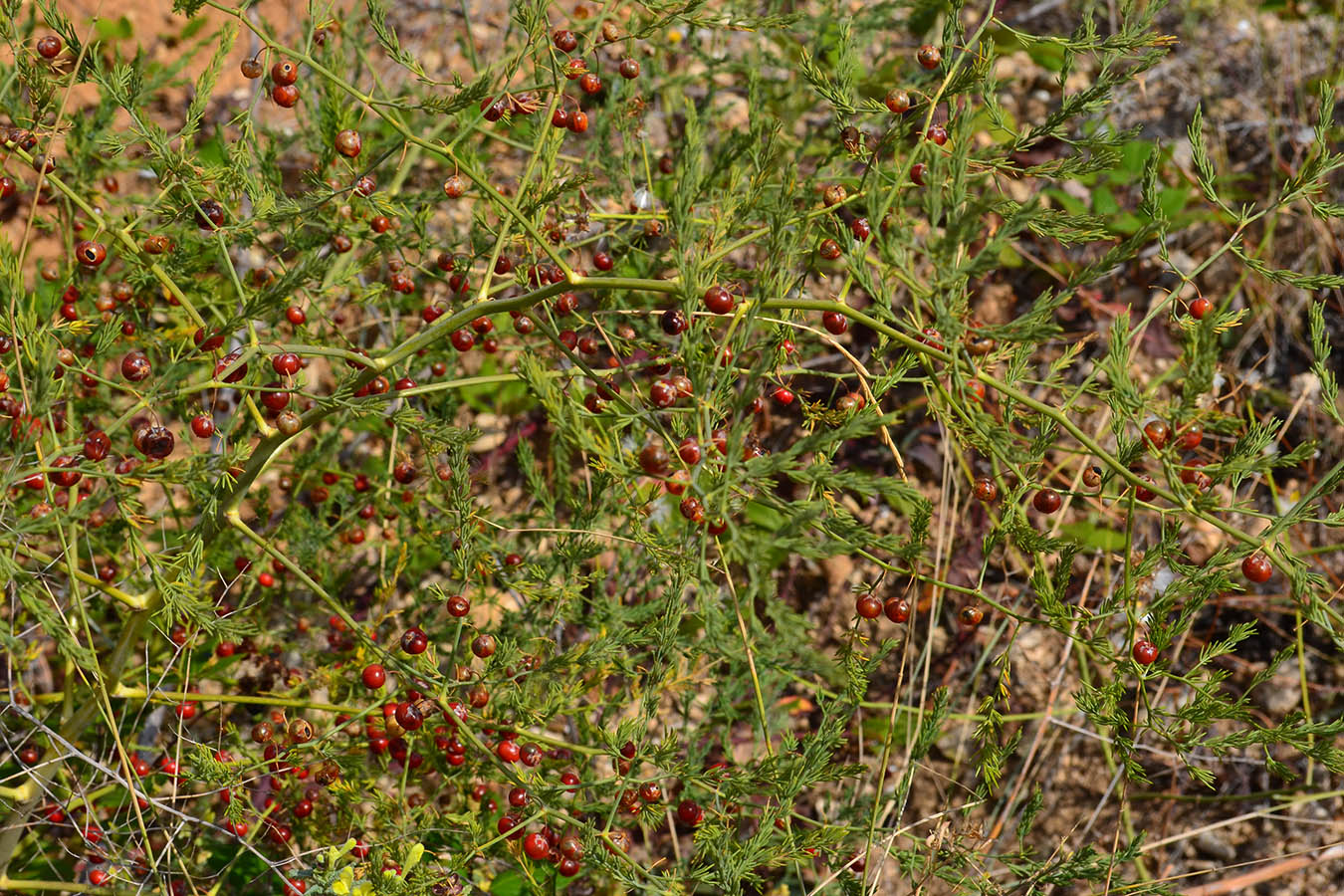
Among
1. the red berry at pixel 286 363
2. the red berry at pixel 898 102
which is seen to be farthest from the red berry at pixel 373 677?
the red berry at pixel 898 102

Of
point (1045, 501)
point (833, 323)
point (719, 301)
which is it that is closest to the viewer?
point (719, 301)

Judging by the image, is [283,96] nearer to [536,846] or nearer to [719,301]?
[719,301]

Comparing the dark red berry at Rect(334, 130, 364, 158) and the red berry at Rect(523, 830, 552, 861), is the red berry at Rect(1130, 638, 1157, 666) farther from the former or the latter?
the dark red berry at Rect(334, 130, 364, 158)

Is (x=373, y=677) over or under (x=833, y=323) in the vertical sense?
under

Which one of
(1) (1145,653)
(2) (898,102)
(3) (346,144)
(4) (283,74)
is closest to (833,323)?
(2) (898,102)

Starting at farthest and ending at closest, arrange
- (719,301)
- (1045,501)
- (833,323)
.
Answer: (833,323) → (1045,501) → (719,301)

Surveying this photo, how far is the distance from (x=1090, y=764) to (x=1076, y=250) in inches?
66.6

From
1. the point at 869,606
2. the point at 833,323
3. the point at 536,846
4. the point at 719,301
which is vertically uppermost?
the point at 719,301

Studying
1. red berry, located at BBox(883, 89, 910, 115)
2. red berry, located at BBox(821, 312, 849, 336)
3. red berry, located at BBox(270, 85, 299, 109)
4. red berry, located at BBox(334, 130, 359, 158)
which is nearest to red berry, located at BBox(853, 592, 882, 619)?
red berry, located at BBox(821, 312, 849, 336)

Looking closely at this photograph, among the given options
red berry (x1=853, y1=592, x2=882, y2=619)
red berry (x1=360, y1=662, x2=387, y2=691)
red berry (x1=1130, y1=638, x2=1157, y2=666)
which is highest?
red berry (x1=1130, y1=638, x2=1157, y2=666)

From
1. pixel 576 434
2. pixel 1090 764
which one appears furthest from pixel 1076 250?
pixel 576 434

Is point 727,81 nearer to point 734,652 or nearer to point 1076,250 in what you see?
point 1076,250

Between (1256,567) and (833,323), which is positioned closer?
(1256,567)

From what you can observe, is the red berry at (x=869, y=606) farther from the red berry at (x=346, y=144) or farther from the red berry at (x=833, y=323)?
the red berry at (x=346, y=144)
